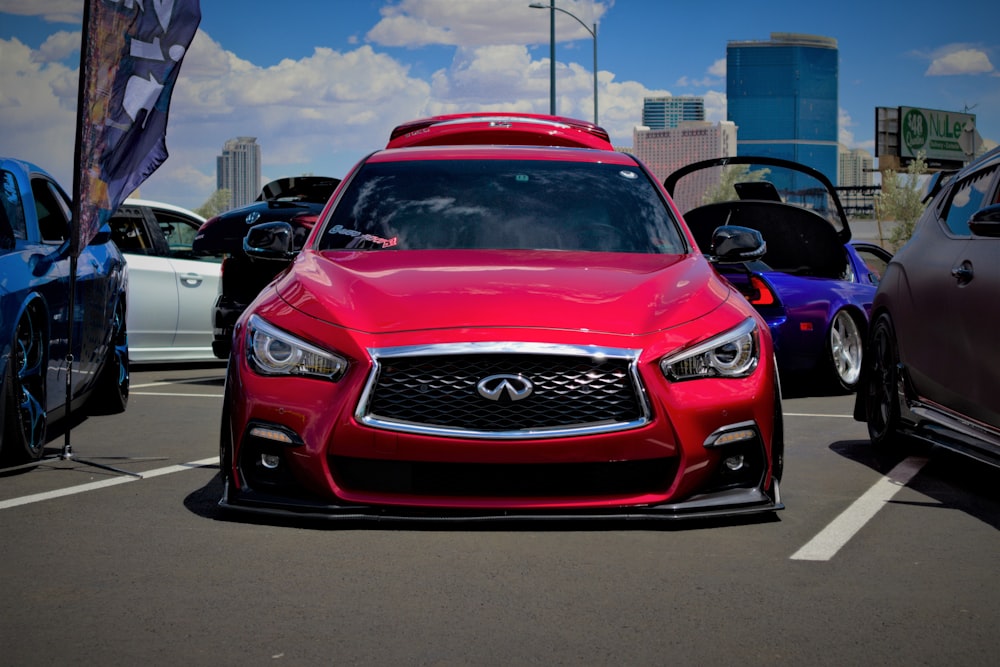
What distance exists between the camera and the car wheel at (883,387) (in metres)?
7.74

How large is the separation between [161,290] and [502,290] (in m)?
8.95

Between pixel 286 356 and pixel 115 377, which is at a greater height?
pixel 286 356

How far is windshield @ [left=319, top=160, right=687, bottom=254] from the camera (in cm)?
606

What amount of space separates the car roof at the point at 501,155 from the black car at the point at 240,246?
3704 millimetres

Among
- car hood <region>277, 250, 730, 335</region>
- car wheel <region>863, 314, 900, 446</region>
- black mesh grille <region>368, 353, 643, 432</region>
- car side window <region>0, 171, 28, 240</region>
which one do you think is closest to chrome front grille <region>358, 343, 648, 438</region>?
black mesh grille <region>368, 353, 643, 432</region>

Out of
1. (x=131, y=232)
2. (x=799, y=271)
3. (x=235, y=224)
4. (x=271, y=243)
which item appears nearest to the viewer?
(x=271, y=243)

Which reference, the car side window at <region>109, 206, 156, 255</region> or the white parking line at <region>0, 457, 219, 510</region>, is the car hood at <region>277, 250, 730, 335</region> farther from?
the car side window at <region>109, 206, 156, 255</region>

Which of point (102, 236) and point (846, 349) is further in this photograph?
point (846, 349)

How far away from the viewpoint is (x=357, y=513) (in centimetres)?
480

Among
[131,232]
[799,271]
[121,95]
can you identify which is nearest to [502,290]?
[121,95]

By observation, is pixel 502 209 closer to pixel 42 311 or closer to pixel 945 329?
pixel 945 329

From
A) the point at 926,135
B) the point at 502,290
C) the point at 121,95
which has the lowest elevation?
the point at 502,290

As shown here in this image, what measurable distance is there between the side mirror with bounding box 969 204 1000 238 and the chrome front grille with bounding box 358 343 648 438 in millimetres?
2328

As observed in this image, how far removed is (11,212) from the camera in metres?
7.63
